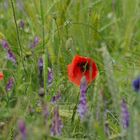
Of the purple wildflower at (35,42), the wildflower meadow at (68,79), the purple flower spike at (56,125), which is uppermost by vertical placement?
the purple wildflower at (35,42)

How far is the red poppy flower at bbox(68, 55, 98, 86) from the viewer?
127 cm

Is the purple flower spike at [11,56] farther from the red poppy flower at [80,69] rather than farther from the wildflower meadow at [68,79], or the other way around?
the red poppy flower at [80,69]

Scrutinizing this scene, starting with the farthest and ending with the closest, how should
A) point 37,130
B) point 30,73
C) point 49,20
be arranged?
1. point 49,20
2. point 30,73
3. point 37,130

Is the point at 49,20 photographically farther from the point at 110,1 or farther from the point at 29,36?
the point at 110,1

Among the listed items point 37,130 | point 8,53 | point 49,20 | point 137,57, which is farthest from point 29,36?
point 37,130

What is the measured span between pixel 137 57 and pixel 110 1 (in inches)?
34.5

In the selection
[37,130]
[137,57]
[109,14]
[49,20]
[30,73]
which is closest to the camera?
[37,130]

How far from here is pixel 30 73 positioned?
1431 mm

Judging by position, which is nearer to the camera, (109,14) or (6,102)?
(6,102)

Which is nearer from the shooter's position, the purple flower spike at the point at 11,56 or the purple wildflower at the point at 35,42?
the purple flower spike at the point at 11,56

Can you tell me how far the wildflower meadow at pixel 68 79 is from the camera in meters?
0.84

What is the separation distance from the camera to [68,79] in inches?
61.9

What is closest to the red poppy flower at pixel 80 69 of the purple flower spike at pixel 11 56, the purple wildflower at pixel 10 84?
the purple wildflower at pixel 10 84

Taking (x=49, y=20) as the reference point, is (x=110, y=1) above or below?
above
